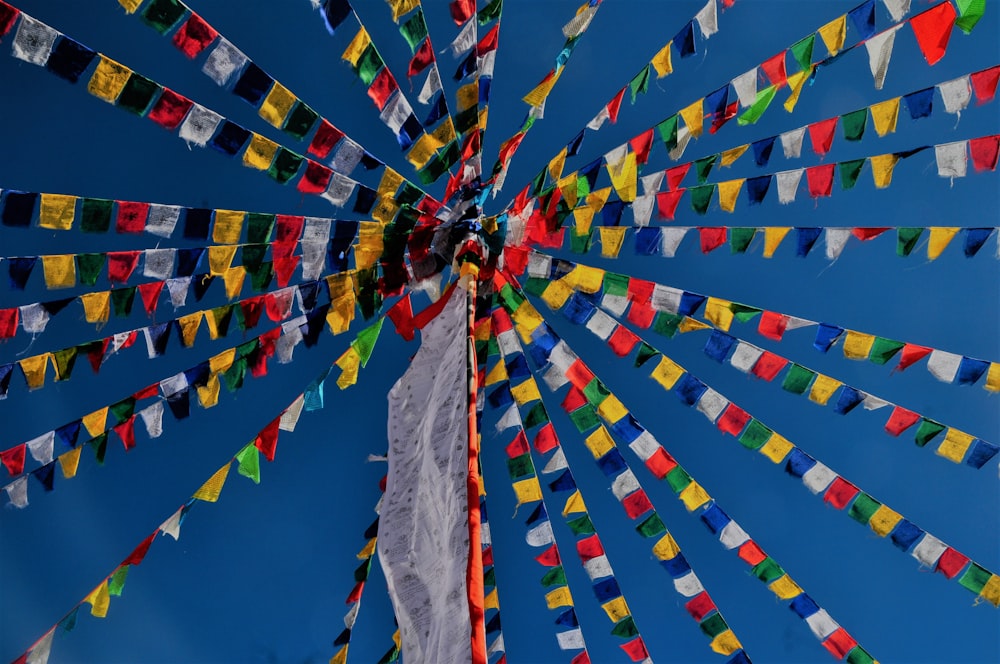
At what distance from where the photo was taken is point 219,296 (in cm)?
753

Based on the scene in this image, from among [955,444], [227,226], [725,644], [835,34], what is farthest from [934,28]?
[725,644]

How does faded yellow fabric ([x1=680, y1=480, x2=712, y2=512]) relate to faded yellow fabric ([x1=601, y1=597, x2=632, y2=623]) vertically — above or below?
Answer: above

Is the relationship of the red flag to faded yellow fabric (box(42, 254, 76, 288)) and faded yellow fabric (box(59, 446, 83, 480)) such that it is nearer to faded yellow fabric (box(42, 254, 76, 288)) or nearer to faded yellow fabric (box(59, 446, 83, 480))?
faded yellow fabric (box(42, 254, 76, 288))

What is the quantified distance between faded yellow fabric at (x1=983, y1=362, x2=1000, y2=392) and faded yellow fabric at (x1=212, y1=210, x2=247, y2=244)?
16.8 ft

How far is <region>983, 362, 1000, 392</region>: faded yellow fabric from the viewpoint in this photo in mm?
5957

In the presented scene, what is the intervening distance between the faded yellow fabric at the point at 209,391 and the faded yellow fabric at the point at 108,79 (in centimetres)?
217

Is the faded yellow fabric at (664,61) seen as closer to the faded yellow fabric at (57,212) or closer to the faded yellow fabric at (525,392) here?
the faded yellow fabric at (525,392)

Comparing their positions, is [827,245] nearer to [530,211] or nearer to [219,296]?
[530,211]

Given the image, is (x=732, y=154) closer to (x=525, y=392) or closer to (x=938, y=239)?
(x=938, y=239)

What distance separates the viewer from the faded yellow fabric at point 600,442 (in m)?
6.56

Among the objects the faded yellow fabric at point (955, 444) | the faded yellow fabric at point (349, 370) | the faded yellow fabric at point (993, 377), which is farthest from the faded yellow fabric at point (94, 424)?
the faded yellow fabric at point (993, 377)

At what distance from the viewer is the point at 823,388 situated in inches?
246

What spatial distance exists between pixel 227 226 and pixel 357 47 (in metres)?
1.39

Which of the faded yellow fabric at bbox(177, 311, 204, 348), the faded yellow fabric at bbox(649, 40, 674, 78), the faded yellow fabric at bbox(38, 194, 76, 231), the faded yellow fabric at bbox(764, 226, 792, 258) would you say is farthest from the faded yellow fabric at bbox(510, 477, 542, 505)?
the faded yellow fabric at bbox(38, 194, 76, 231)
